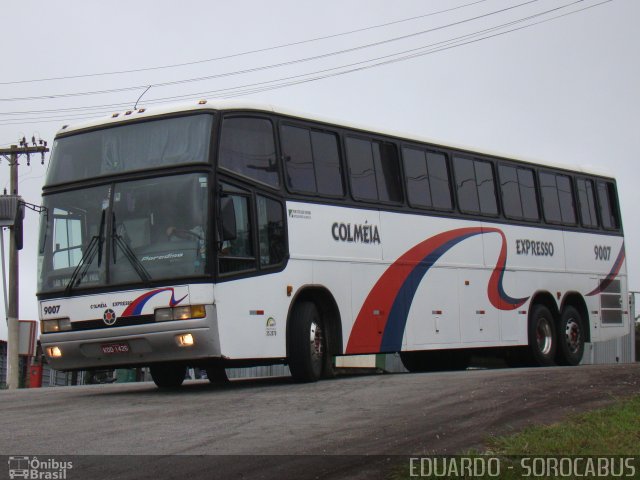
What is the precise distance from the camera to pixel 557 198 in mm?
23672

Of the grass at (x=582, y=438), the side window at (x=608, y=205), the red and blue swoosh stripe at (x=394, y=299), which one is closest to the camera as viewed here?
the grass at (x=582, y=438)

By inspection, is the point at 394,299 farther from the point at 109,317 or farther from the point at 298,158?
the point at 109,317

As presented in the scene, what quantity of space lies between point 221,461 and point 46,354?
7252mm

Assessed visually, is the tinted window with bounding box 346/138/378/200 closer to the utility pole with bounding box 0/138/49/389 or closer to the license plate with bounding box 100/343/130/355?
the license plate with bounding box 100/343/130/355

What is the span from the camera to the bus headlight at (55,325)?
15375mm

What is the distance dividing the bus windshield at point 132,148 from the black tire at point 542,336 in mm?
9299

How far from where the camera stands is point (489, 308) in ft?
68.6

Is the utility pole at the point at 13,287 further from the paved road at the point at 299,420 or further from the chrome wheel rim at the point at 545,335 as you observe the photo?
the paved road at the point at 299,420

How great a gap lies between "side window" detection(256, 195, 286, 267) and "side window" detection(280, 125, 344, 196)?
0.59 m

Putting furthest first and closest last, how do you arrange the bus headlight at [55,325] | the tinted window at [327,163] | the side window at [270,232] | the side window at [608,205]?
the side window at [608,205], the tinted window at [327,163], the side window at [270,232], the bus headlight at [55,325]

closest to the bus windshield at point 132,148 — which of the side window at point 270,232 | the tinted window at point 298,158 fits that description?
the side window at point 270,232

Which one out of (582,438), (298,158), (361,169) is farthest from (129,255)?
(582,438)

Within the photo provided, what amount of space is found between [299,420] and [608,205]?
1574 centimetres

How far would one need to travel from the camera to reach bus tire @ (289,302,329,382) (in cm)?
1614
